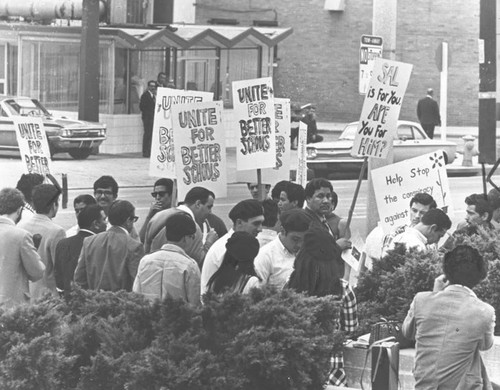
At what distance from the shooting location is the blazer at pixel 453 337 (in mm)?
7309

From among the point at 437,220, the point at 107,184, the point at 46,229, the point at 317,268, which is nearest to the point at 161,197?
the point at 107,184

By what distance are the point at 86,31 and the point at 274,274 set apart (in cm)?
2368

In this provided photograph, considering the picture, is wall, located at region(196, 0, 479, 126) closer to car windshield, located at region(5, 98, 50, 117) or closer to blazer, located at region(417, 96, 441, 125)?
blazer, located at region(417, 96, 441, 125)

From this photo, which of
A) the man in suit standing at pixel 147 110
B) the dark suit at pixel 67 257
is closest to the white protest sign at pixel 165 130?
the dark suit at pixel 67 257

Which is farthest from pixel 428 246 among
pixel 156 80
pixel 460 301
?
pixel 156 80

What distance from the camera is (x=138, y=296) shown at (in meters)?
7.76

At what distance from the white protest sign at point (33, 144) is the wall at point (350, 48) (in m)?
32.4

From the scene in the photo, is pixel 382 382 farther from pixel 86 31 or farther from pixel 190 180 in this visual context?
pixel 86 31

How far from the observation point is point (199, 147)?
43.8ft

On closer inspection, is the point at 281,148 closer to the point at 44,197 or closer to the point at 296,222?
the point at 44,197

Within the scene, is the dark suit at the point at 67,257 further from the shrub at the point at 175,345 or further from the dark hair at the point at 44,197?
the shrub at the point at 175,345

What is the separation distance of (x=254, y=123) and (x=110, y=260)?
5.12 meters

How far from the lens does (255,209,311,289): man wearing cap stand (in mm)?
9281

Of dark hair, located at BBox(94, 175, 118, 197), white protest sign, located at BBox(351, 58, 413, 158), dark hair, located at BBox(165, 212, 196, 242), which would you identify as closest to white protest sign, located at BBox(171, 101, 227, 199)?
dark hair, located at BBox(94, 175, 118, 197)
